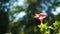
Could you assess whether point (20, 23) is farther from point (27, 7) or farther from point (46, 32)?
point (46, 32)

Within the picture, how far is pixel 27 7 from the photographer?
5.93 metres

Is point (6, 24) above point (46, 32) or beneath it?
beneath

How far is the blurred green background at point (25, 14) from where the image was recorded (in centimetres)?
529

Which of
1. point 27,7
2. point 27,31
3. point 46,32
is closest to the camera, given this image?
point 46,32

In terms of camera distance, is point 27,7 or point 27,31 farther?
point 27,7

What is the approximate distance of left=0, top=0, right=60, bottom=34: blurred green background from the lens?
17.3 feet

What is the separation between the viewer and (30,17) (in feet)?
18.3

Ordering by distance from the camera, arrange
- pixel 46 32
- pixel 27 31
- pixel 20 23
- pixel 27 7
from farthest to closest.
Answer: pixel 27 7 → pixel 20 23 → pixel 27 31 → pixel 46 32

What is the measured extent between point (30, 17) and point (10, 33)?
2.61ft

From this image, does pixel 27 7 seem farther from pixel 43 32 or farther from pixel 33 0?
pixel 43 32

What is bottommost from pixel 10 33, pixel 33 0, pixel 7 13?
pixel 10 33

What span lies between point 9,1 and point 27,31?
54.8 inches

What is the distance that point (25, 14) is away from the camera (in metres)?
5.70

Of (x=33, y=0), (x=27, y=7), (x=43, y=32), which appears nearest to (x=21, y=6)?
(x=27, y=7)
